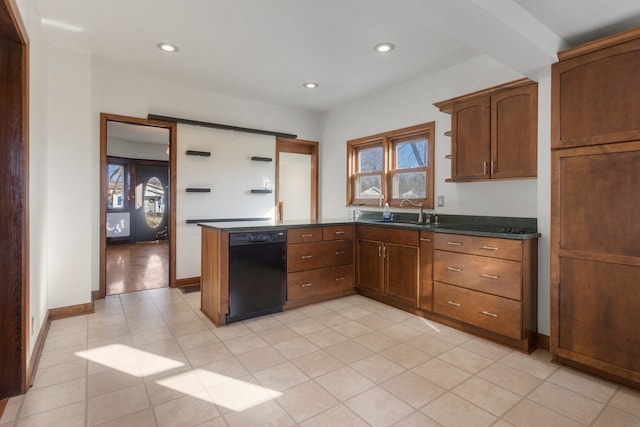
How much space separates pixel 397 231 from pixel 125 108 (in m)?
3.62

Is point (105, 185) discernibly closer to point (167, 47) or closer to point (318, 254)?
point (167, 47)

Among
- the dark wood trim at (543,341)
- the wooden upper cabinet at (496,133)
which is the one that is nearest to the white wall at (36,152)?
the wooden upper cabinet at (496,133)

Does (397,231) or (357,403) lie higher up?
(397,231)

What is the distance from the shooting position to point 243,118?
4934mm

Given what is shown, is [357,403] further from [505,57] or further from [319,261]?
[505,57]

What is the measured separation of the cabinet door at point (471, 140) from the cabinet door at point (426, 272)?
2.28 ft

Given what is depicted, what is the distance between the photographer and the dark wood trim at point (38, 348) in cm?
216

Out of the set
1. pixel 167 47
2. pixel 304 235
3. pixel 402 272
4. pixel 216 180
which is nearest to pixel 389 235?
pixel 402 272

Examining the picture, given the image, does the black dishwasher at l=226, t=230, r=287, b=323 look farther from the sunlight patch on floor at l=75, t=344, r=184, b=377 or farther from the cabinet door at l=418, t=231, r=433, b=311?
the cabinet door at l=418, t=231, r=433, b=311

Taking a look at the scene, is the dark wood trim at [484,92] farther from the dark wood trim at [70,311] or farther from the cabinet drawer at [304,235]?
the dark wood trim at [70,311]

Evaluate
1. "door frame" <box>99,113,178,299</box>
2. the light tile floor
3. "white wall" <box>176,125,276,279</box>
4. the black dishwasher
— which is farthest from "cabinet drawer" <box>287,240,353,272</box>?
"door frame" <box>99,113,178,299</box>

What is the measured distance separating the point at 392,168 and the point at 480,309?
2.26 meters

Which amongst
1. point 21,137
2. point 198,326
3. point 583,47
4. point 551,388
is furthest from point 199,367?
point 583,47

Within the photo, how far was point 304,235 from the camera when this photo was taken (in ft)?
11.8
